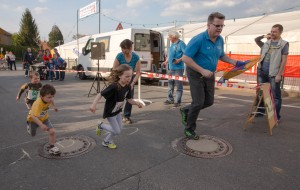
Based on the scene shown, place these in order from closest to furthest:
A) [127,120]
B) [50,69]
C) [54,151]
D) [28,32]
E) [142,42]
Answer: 1. [54,151]
2. [127,120]
3. [142,42]
4. [50,69]
5. [28,32]

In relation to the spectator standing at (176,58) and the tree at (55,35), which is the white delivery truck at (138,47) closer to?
the spectator standing at (176,58)

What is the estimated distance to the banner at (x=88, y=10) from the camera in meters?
20.0

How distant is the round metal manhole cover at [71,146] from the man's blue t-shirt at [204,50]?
2.10 meters

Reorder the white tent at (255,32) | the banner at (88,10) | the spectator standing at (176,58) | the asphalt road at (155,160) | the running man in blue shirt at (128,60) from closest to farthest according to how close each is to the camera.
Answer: the asphalt road at (155,160)
the running man in blue shirt at (128,60)
the spectator standing at (176,58)
the white tent at (255,32)
the banner at (88,10)

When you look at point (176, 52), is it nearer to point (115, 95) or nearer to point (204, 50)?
point (204, 50)

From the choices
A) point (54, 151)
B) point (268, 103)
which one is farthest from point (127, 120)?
point (268, 103)

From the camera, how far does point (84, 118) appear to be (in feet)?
18.6

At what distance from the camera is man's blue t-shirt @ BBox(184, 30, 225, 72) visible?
150 inches

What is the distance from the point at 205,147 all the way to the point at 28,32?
74.1 metres

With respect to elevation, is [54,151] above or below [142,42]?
below

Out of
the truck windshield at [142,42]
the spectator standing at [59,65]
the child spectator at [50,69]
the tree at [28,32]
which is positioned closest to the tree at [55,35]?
the tree at [28,32]

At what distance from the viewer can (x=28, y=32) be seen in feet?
222

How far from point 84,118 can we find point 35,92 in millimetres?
1353

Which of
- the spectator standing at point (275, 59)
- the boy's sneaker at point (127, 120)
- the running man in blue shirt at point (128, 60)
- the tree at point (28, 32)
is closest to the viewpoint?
the running man in blue shirt at point (128, 60)
